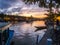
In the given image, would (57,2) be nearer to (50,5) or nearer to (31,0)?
(50,5)

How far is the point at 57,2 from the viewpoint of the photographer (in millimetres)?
1595

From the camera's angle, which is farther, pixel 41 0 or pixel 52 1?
pixel 41 0

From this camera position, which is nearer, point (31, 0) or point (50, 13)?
point (50, 13)

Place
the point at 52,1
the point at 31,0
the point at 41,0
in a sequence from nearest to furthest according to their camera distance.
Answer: the point at 52,1
the point at 41,0
the point at 31,0

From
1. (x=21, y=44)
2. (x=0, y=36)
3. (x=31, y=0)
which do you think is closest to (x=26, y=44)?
(x=21, y=44)

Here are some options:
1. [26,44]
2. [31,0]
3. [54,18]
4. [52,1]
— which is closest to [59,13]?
[54,18]

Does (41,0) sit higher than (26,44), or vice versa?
(41,0)

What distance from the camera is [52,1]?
1.54 metres

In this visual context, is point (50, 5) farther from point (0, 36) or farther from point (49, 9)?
point (0, 36)

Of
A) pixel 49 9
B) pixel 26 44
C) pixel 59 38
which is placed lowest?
pixel 26 44

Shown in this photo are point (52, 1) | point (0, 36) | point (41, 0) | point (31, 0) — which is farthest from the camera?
point (0, 36)

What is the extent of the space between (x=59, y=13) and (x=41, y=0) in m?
0.36

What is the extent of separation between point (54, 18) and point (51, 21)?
5 centimetres

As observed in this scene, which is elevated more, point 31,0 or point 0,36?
point 31,0
